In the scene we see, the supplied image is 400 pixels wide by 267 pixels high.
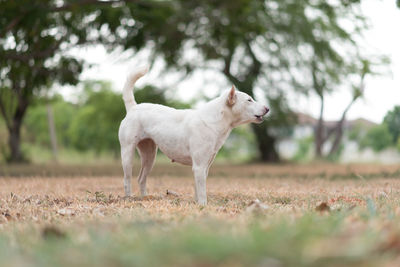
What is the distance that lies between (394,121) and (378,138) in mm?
3517

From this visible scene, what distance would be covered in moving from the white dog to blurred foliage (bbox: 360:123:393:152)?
34.5 ft

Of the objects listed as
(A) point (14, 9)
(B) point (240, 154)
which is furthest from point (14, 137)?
(B) point (240, 154)

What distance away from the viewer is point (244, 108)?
5246 millimetres

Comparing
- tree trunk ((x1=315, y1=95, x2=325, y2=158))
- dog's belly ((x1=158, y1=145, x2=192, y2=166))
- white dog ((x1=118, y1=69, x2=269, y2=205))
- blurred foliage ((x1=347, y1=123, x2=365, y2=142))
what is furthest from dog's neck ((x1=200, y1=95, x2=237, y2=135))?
tree trunk ((x1=315, y1=95, x2=325, y2=158))

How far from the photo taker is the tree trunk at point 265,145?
2169 cm

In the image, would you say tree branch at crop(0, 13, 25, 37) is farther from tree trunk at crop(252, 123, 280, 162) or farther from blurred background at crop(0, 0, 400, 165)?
tree trunk at crop(252, 123, 280, 162)

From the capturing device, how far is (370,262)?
6.13ft

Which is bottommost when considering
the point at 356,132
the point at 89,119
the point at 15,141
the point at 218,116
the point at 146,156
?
the point at 89,119

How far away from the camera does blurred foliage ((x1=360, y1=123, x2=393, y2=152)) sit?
15409 mm

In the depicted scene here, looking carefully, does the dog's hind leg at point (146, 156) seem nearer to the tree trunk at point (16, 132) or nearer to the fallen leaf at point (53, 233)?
the fallen leaf at point (53, 233)

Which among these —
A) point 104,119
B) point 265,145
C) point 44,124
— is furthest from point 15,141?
point 44,124

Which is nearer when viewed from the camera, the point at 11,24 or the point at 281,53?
the point at 11,24

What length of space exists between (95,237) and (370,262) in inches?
47.5

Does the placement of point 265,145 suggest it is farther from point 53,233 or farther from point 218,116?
point 53,233
